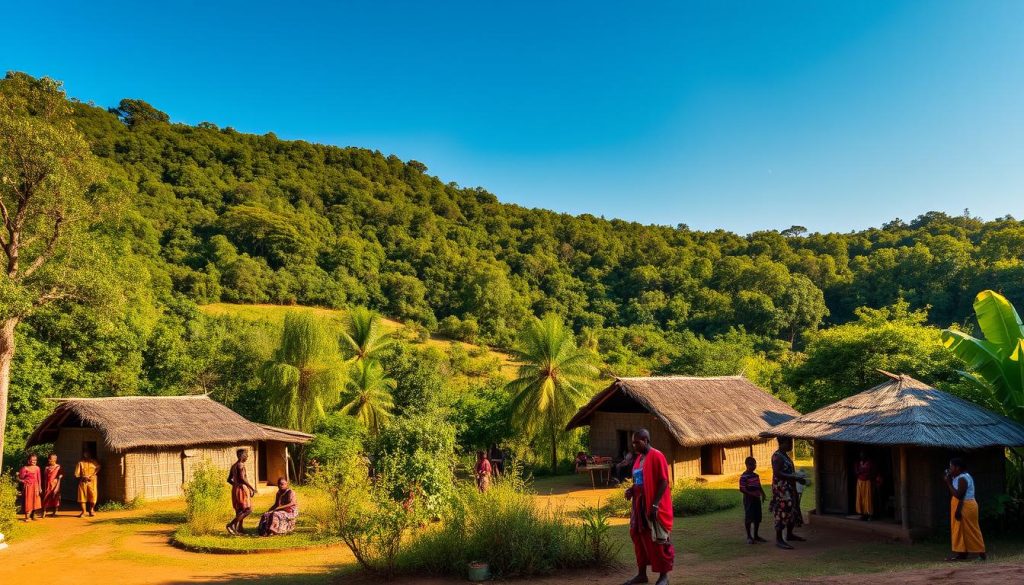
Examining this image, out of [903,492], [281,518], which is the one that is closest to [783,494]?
[903,492]

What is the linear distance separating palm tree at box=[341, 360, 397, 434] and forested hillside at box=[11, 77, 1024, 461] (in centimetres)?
541

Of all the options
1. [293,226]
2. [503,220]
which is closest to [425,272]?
[293,226]

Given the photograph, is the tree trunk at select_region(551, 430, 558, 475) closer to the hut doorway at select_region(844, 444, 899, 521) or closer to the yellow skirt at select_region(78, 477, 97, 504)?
the hut doorway at select_region(844, 444, 899, 521)

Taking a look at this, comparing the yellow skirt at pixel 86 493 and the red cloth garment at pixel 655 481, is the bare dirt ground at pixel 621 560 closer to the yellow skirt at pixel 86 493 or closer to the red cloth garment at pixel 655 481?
the red cloth garment at pixel 655 481

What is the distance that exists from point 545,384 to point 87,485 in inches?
531

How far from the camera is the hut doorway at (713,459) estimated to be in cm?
2091

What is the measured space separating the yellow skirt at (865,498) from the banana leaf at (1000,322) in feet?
11.2

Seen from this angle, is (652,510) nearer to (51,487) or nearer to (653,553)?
(653,553)

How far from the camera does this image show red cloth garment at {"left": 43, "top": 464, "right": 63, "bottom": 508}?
15.8 m

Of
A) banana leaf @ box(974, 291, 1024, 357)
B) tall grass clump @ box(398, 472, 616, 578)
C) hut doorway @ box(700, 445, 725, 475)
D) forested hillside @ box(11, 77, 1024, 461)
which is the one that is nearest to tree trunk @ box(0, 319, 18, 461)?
forested hillside @ box(11, 77, 1024, 461)

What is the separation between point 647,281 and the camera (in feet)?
211

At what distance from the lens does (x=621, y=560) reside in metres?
9.28

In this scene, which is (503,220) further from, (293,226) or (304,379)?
(304,379)

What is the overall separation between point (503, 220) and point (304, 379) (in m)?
55.5
